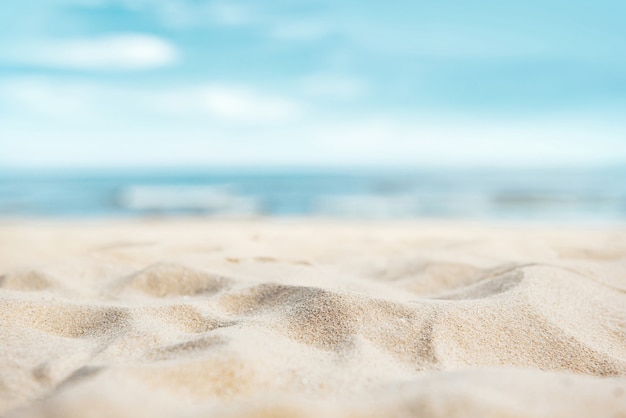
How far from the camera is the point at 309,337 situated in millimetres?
1561

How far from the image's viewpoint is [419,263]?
2588mm

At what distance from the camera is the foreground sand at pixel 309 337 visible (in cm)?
113

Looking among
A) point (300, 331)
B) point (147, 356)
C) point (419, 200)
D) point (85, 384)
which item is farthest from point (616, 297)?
point (419, 200)

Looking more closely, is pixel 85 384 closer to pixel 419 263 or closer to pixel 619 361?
pixel 619 361

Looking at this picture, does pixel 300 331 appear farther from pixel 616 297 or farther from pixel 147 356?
pixel 616 297

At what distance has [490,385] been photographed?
1.18 metres

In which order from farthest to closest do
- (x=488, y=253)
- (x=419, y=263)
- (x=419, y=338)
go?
(x=488, y=253) < (x=419, y=263) < (x=419, y=338)

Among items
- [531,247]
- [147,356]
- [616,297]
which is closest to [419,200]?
[531,247]

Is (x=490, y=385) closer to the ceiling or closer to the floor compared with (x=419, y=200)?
closer to the ceiling

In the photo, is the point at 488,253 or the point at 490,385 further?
the point at 488,253

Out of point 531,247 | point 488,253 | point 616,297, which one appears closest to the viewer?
point 616,297

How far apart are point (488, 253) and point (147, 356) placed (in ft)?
6.65

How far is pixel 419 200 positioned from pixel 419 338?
47.6 ft

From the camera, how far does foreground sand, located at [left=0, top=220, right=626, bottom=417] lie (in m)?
1.13
